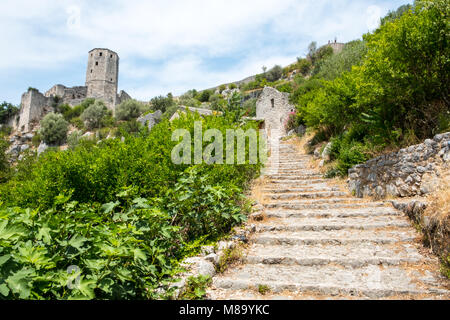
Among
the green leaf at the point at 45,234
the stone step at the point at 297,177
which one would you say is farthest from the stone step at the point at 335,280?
the stone step at the point at 297,177

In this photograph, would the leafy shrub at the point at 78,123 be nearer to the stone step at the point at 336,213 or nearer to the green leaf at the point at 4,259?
the stone step at the point at 336,213

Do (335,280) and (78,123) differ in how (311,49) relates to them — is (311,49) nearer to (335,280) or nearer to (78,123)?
(78,123)

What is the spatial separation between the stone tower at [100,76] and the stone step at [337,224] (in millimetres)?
52389

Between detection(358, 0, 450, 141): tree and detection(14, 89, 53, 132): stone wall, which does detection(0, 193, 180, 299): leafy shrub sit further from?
detection(14, 89, 53, 132): stone wall

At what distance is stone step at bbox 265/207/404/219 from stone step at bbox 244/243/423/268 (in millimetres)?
1278

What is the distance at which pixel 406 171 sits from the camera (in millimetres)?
5586

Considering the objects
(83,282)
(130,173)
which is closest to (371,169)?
(130,173)

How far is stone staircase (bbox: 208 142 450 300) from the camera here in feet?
9.91

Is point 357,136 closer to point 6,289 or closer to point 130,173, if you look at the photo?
point 130,173

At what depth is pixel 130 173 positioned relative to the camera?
4.43 metres

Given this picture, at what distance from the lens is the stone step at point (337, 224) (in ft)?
Result: 15.8

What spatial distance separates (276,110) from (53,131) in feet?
113

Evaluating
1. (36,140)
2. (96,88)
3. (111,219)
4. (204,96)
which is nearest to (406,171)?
(111,219)

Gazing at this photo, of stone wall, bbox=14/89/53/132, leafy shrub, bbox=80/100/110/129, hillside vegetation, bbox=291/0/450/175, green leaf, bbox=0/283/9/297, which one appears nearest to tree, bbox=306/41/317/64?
leafy shrub, bbox=80/100/110/129
